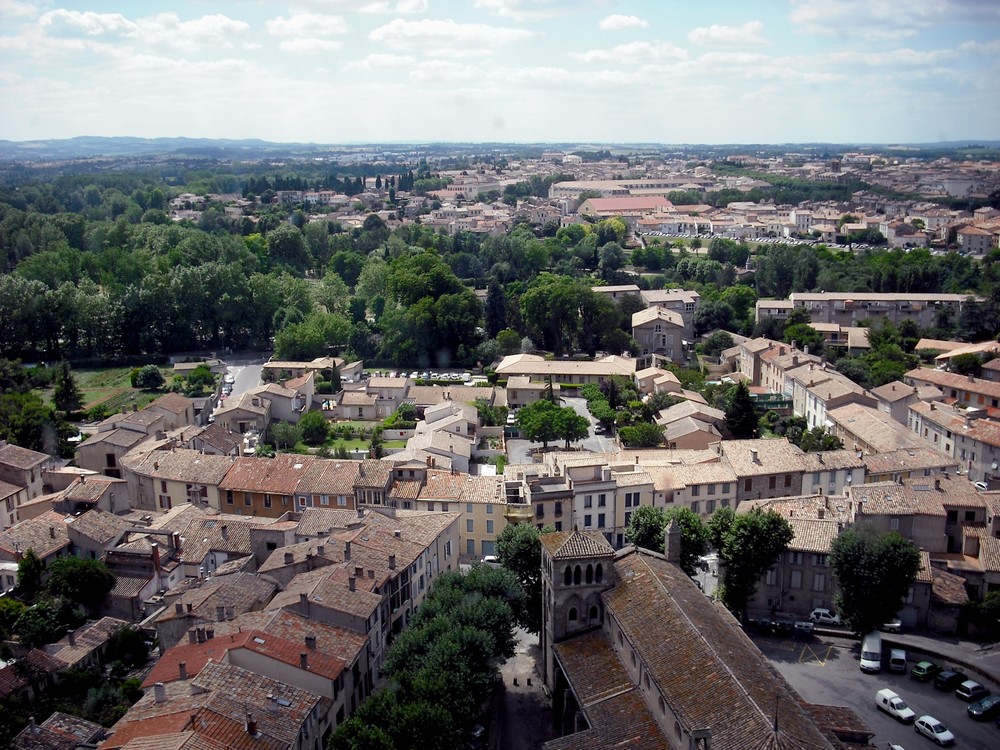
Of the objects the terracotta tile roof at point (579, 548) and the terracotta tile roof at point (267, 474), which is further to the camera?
the terracotta tile roof at point (267, 474)

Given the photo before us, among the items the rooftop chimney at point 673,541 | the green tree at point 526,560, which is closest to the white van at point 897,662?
the rooftop chimney at point 673,541

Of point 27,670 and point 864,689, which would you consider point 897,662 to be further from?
point 27,670

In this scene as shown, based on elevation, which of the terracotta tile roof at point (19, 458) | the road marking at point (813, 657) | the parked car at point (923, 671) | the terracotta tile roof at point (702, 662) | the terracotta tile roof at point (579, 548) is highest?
the terracotta tile roof at point (579, 548)

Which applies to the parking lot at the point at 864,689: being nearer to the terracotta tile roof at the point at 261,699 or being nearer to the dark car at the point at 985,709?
the dark car at the point at 985,709

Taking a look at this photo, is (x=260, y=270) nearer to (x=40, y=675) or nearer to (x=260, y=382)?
(x=260, y=382)

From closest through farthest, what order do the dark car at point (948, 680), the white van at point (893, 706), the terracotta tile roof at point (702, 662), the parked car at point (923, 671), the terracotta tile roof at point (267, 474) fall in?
1. the terracotta tile roof at point (702, 662)
2. the white van at point (893, 706)
3. the dark car at point (948, 680)
4. the parked car at point (923, 671)
5. the terracotta tile roof at point (267, 474)

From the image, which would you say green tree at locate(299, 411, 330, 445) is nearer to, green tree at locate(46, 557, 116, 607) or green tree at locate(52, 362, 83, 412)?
green tree at locate(52, 362, 83, 412)

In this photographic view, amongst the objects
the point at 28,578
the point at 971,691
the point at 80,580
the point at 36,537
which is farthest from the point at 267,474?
the point at 971,691
